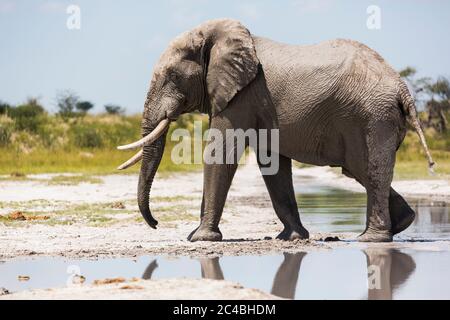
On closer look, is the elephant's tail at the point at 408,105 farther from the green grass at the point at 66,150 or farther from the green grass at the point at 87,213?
the green grass at the point at 66,150

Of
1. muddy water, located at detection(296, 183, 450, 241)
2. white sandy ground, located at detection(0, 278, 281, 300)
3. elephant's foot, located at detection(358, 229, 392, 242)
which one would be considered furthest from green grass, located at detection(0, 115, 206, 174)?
white sandy ground, located at detection(0, 278, 281, 300)

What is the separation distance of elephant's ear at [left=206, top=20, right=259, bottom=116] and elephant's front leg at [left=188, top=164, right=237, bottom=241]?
2.18 ft

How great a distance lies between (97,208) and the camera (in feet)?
61.5

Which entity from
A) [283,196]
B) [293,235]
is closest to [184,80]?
[283,196]

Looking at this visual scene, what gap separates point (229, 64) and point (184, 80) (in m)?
0.63

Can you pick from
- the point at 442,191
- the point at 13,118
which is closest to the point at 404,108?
the point at 442,191

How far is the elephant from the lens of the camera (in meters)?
12.4

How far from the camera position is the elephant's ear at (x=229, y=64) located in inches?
495

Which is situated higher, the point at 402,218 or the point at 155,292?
the point at 155,292

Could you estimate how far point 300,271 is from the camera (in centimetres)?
1016

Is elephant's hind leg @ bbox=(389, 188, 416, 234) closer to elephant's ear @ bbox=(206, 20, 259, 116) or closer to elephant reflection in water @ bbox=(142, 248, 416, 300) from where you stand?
elephant reflection in water @ bbox=(142, 248, 416, 300)

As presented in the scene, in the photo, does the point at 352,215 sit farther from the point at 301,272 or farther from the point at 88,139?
the point at 88,139
